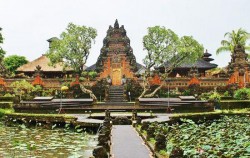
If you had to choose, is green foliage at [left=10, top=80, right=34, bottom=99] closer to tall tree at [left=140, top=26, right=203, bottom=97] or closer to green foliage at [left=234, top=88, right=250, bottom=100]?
tall tree at [left=140, top=26, right=203, bottom=97]

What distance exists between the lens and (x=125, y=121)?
862 inches

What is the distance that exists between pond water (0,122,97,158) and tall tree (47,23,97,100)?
2007 centimetres

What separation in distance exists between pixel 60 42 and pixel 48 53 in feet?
6.56

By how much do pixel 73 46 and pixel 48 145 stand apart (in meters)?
25.4

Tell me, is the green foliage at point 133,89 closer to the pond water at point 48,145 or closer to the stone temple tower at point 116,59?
the stone temple tower at point 116,59

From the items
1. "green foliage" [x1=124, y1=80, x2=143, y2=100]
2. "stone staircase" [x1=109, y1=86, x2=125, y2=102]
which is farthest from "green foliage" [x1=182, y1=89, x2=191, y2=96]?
"stone staircase" [x1=109, y1=86, x2=125, y2=102]

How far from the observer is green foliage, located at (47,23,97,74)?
3981 centimetres

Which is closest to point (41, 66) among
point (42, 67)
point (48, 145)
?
point (42, 67)

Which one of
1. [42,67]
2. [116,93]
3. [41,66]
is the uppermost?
[41,66]

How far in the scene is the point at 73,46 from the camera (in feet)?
132

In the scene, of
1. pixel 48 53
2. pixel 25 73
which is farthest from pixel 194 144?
pixel 25 73

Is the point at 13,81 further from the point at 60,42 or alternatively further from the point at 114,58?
the point at 114,58

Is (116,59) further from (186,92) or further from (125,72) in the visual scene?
(186,92)

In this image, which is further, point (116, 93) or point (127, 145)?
point (116, 93)
